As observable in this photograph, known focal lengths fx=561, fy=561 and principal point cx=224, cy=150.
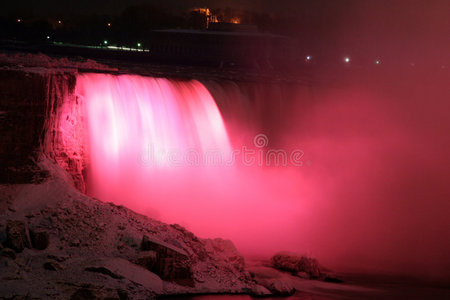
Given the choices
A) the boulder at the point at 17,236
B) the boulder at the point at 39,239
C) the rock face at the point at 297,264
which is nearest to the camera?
the boulder at the point at 17,236

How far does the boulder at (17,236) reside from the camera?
27.0 ft

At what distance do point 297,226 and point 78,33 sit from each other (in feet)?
99.8

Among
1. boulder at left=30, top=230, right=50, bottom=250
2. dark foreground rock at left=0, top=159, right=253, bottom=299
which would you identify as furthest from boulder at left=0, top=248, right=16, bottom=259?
boulder at left=30, top=230, right=50, bottom=250

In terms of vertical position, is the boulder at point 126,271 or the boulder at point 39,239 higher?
the boulder at point 39,239

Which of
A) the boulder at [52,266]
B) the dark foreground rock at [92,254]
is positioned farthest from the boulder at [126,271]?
the boulder at [52,266]

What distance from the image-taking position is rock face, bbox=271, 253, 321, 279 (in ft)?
37.1

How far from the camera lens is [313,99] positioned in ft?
68.7

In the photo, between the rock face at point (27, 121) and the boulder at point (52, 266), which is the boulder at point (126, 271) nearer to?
the boulder at point (52, 266)

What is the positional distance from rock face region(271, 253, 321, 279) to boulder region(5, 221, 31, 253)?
518cm

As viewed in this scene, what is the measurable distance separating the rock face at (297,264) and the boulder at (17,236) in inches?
204

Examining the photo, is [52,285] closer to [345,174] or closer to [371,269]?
[371,269]

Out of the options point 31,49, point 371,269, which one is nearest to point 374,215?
point 371,269

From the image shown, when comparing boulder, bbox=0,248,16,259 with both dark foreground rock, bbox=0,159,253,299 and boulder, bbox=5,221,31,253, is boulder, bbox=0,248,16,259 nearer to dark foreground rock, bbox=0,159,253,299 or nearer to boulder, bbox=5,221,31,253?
dark foreground rock, bbox=0,159,253,299

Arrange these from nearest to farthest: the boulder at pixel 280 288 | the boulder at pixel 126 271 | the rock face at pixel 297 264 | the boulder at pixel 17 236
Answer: the boulder at pixel 17 236 → the boulder at pixel 126 271 → the boulder at pixel 280 288 → the rock face at pixel 297 264
